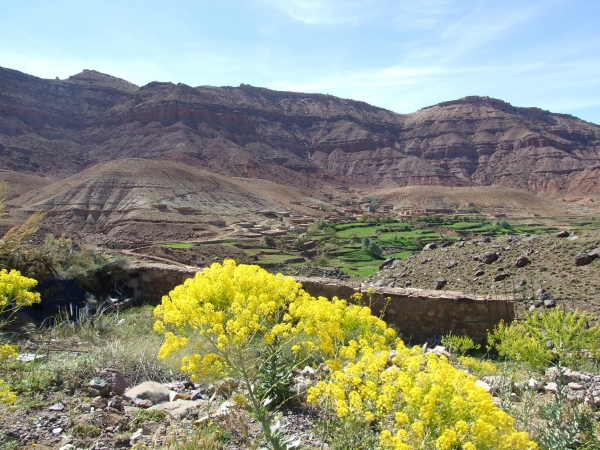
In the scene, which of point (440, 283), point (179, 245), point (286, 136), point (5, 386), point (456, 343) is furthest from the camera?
point (286, 136)

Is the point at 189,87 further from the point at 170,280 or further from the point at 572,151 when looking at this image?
the point at 170,280

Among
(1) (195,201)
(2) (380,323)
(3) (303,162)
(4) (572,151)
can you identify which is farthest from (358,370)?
(4) (572,151)

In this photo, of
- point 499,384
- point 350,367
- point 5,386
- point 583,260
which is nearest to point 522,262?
point 583,260

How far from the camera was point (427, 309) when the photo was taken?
8422 mm

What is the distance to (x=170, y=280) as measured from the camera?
35.2 feet

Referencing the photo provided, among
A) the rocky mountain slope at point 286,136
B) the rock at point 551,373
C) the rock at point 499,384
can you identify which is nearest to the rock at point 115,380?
the rock at point 499,384

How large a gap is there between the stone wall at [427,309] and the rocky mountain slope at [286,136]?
7808cm

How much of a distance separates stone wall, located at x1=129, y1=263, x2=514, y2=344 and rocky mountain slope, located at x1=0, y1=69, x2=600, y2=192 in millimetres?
78079

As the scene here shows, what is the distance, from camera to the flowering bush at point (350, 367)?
8.61 feet

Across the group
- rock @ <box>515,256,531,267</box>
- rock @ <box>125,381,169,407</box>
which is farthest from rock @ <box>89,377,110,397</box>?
rock @ <box>515,256,531,267</box>

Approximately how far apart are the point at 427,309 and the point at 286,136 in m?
Answer: 114

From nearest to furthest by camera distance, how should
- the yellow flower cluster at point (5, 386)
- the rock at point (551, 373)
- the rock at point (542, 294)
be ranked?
the yellow flower cluster at point (5, 386)
the rock at point (551, 373)
the rock at point (542, 294)

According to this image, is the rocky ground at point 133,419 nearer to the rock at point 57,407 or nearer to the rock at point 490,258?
the rock at point 57,407

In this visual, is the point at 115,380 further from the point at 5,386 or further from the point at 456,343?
the point at 456,343
